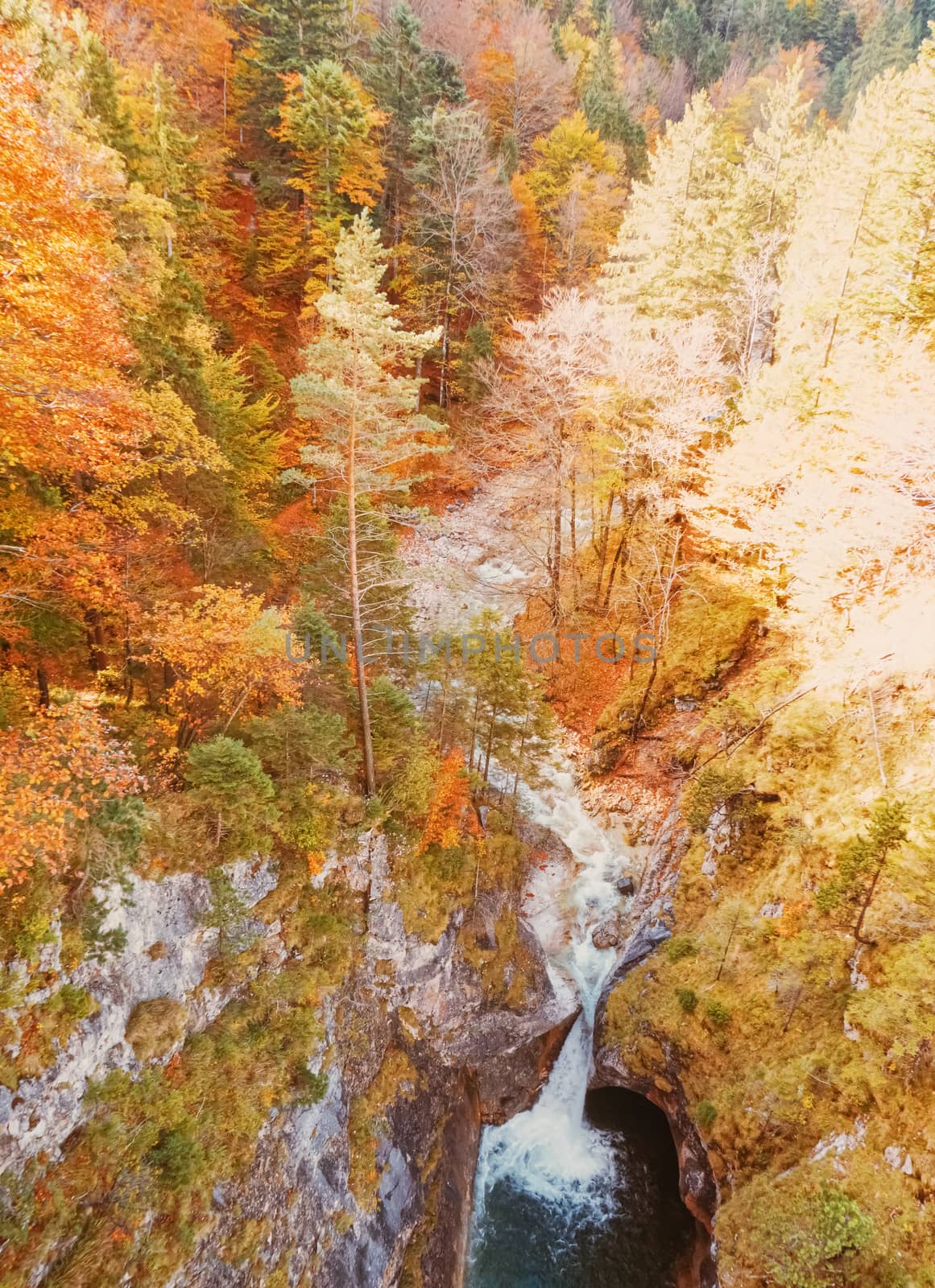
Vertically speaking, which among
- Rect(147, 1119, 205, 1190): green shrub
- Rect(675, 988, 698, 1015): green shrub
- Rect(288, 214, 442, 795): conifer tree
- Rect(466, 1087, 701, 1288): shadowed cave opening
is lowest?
Rect(466, 1087, 701, 1288): shadowed cave opening

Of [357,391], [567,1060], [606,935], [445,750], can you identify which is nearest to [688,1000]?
[606,935]

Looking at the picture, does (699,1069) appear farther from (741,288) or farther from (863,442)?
(741,288)

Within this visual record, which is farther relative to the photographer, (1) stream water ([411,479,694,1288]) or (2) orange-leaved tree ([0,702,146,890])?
(1) stream water ([411,479,694,1288])

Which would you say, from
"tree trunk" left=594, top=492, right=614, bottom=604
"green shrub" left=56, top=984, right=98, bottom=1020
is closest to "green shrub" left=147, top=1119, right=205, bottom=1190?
"green shrub" left=56, top=984, right=98, bottom=1020

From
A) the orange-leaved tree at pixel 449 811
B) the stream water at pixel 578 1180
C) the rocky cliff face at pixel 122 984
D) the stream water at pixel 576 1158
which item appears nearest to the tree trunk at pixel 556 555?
the stream water at pixel 576 1158

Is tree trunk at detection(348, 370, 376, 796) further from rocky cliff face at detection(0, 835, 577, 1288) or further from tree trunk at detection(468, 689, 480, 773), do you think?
tree trunk at detection(468, 689, 480, 773)

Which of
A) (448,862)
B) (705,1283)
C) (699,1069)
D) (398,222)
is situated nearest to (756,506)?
(448,862)

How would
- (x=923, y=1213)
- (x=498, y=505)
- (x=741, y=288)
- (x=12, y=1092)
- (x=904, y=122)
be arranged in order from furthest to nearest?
1. (x=498, y=505)
2. (x=741, y=288)
3. (x=904, y=122)
4. (x=923, y=1213)
5. (x=12, y=1092)
